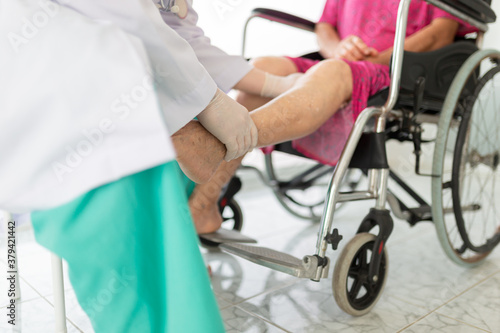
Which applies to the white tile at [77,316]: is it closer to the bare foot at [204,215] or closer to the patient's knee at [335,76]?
the bare foot at [204,215]

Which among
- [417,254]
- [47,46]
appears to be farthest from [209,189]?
[417,254]

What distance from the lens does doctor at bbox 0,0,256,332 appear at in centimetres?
41

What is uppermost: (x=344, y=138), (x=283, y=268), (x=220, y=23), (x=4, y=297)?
(x=220, y=23)

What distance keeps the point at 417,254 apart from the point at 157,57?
1.18 metres

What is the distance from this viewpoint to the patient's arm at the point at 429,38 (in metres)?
1.14

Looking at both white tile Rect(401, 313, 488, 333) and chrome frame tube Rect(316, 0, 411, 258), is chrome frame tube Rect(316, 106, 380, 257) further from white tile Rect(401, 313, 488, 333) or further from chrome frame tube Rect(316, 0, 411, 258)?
white tile Rect(401, 313, 488, 333)

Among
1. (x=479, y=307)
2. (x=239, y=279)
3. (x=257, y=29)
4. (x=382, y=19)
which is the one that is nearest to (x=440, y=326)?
(x=479, y=307)

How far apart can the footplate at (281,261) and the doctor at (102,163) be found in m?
0.40

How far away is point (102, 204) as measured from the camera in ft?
1.41

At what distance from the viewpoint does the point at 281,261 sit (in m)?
0.87

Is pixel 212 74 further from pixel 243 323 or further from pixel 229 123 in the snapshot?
pixel 243 323

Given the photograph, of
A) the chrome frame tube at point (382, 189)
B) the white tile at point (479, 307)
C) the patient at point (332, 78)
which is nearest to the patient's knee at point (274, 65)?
the patient at point (332, 78)

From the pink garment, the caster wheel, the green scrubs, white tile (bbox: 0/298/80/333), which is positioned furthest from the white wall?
the green scrubs

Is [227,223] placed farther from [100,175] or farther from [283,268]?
[100,175]
